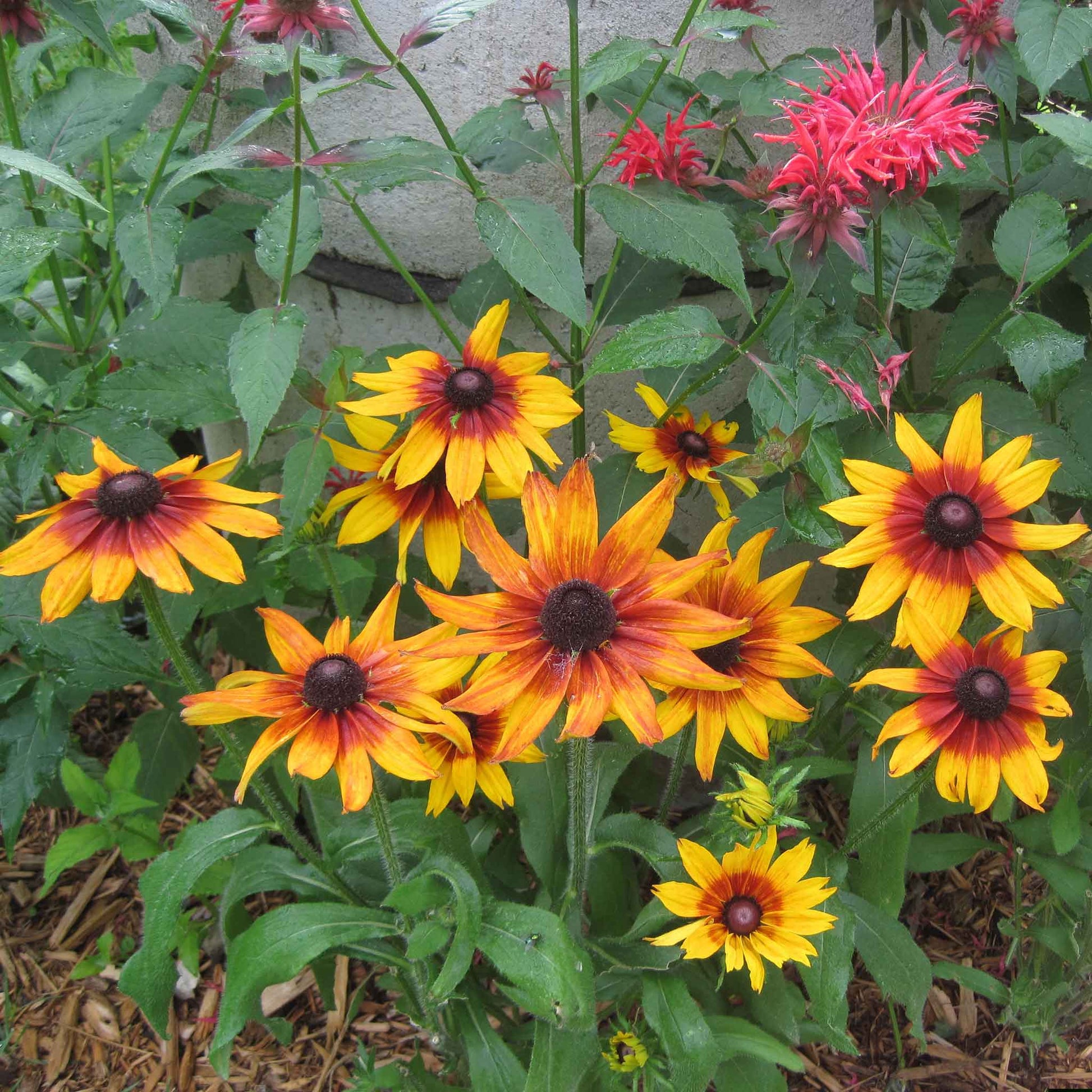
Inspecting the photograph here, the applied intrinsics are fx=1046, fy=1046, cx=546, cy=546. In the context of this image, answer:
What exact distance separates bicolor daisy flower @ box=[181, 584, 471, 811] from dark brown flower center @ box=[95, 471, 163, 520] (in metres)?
0.16

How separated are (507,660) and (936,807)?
923mm

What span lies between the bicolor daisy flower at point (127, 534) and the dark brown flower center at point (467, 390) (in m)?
0.27

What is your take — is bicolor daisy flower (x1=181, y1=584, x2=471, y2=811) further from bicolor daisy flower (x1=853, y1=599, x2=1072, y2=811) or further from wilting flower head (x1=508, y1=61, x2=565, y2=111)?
wilting flower head (x1=508, y1=61, x2=565, y2=111)

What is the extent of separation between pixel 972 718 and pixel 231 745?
2.75 ft

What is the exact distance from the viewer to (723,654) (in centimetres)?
119

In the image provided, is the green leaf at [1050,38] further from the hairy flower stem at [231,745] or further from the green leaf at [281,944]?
the green leaf at [281,944]

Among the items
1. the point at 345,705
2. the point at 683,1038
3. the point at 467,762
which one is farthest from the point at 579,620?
the point at 683,1038

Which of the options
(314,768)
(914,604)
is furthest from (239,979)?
Result: (914,604)

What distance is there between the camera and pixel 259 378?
1160mm

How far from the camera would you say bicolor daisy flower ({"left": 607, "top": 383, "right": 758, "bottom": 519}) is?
4.85ft

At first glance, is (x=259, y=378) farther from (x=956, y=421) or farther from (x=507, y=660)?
(x=956, y=421)

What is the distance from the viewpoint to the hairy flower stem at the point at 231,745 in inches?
43.0

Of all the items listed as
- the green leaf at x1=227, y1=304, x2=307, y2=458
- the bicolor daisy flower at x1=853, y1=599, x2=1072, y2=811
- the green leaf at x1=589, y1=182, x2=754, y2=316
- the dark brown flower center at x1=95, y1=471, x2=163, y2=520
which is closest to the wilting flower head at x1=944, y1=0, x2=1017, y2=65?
the green leaf at x1=589, y1=182, x2=754, y2=316

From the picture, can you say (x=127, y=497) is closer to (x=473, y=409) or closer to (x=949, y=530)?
(x=473, y=409)
